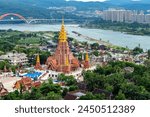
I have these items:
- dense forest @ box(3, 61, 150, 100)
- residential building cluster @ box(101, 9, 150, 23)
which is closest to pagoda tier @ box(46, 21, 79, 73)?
dense forest @ box(3, 61, 150, 100)

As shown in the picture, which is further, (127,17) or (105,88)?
(127,17)

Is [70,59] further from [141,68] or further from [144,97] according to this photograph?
[144,97]

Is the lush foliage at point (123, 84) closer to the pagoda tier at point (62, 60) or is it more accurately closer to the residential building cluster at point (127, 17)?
the pagoda tier at point (62, 60)

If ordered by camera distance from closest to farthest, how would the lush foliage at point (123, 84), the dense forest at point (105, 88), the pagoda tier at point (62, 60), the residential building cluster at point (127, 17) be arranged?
1. the dense forest at point (105, 88)
2. the lush foliage at point (123, 84)
3. the pagoda tier at point (62, 60)
4. the residential building cluster at point (127, 17)

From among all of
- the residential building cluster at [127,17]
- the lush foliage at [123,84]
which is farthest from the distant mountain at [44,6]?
the lush foliage at [123,84]

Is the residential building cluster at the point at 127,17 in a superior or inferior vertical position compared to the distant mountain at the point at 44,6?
inferior

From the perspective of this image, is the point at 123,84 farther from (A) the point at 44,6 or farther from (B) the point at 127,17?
(A) the point at 44,6

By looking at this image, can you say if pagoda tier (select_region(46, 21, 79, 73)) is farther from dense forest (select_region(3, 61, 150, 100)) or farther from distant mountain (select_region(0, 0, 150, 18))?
distant mountain (select_region(0, 0, 150, 18))

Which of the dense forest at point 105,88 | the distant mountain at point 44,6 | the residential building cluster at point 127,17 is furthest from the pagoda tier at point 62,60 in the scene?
the distant mountain at point 44,6

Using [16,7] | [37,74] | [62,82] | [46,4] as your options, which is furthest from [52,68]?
[46,4]

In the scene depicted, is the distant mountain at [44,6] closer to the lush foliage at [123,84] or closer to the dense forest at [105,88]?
the lush foliage at [123,84]

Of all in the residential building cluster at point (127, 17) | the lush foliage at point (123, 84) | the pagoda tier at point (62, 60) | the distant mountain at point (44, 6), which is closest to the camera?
the lush foliage at point (123, 84)

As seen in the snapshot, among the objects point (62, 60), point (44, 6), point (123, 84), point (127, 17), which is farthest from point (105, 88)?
point (44, 6)

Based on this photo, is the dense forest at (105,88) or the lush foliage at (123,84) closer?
the dense forest at (105,88)
